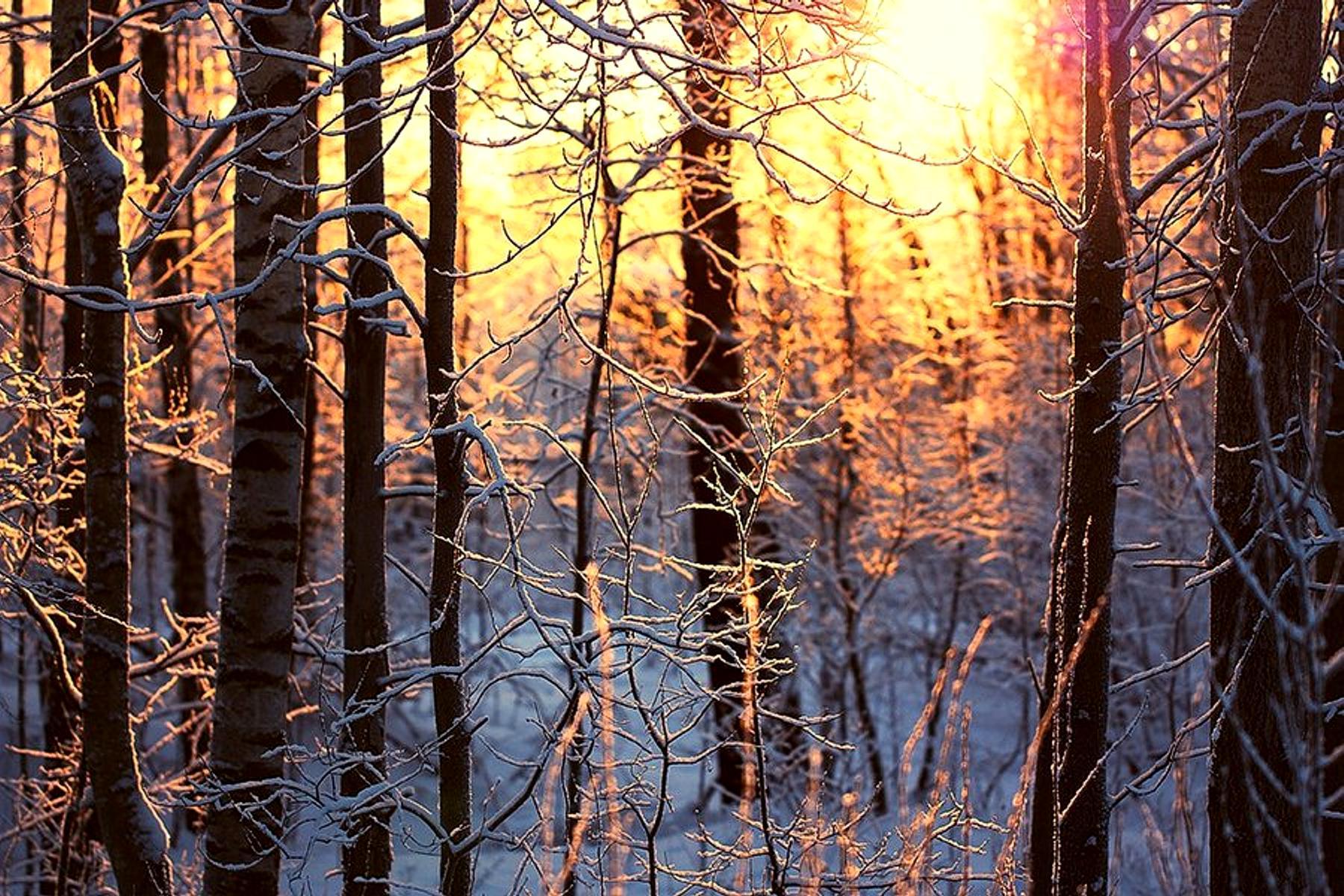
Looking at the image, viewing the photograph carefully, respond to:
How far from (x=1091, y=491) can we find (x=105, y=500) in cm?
360

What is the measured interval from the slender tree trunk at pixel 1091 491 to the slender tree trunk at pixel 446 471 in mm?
1928

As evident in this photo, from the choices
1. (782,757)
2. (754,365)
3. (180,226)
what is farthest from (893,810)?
(180,226)

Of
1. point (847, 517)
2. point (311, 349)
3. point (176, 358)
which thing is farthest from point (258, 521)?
point (847, 517)

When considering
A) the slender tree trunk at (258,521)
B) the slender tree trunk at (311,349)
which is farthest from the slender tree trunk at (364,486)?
the slender tree trunk at (258,521)

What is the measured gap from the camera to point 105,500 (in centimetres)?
520

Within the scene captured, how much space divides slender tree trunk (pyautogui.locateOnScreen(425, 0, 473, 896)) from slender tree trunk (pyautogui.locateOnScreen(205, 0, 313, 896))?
55cm

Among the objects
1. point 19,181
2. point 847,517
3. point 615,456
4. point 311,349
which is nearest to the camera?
point 615,456

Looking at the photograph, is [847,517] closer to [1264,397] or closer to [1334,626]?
[1334,626]

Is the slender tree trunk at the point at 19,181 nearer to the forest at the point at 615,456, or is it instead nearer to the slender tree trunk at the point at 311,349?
the forest at the point at 615,456

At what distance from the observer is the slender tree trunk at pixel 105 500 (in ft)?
16.8

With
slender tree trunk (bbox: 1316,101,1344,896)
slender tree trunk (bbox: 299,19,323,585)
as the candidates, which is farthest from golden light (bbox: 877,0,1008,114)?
slender tree trunk (bbox: 299,19,323,585)

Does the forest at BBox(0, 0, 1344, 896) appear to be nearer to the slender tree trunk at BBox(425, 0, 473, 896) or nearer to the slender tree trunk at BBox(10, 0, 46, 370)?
the slender tree trunk at BBox(425, 0, 473, 896)

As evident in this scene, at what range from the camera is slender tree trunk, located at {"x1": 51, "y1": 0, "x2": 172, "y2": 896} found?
5.11m

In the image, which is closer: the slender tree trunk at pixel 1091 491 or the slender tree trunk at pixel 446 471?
the slender tree trunk at pixel 446 471
